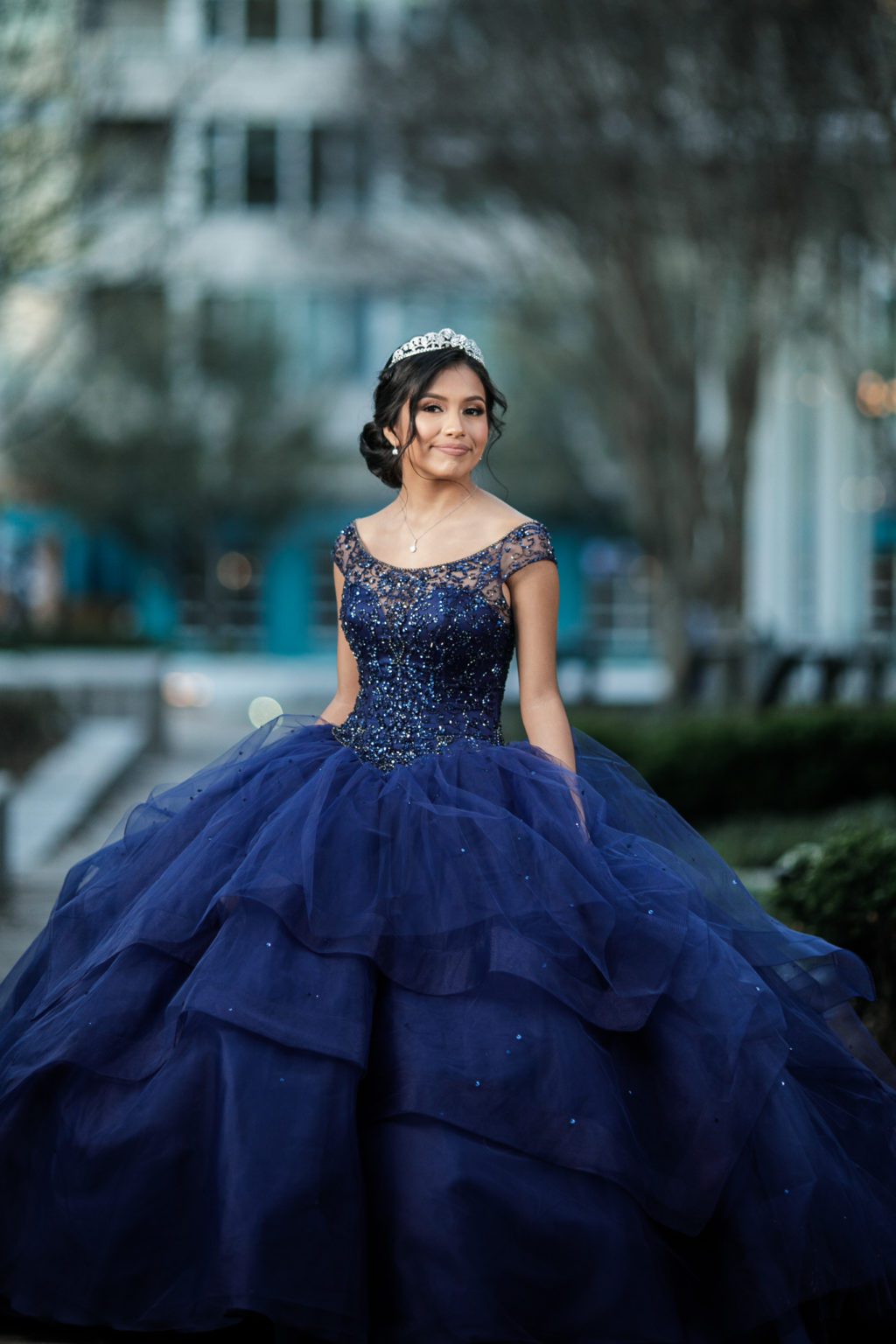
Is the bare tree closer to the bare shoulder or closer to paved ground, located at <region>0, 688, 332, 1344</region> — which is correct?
paved ground, located at <region>0, 688, 332, 1344</region>

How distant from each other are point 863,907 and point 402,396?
199 centimetres

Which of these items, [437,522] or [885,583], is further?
[885,583]

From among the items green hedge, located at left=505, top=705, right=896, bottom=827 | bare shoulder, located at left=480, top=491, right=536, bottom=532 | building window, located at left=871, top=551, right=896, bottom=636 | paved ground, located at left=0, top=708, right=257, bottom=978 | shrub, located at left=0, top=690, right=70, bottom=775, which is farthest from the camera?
building window, located at left=871, top=551, right=896, bottom=636

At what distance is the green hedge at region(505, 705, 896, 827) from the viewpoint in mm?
10000

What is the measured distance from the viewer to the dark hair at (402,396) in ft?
13.0

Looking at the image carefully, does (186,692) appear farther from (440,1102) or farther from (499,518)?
(440,1102)

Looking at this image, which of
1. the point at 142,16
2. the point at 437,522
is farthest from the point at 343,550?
the point at 142,16

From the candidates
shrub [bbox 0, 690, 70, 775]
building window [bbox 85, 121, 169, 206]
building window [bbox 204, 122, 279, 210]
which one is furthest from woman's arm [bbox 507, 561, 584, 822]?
building window [bbox 204, 122, 279, 210]

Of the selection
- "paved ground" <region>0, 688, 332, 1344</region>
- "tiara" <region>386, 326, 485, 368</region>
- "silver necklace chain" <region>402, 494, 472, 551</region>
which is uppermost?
"tiara" <region>386, 326, 485, 368</region>

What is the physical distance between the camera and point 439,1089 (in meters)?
3.12

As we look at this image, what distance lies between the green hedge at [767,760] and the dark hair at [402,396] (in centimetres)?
600

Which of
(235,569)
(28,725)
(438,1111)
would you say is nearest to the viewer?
(438,1111)

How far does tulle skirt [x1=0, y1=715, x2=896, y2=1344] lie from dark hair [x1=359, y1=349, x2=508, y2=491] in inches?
36.6

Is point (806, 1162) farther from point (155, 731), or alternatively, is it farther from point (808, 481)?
point (808, 481)
